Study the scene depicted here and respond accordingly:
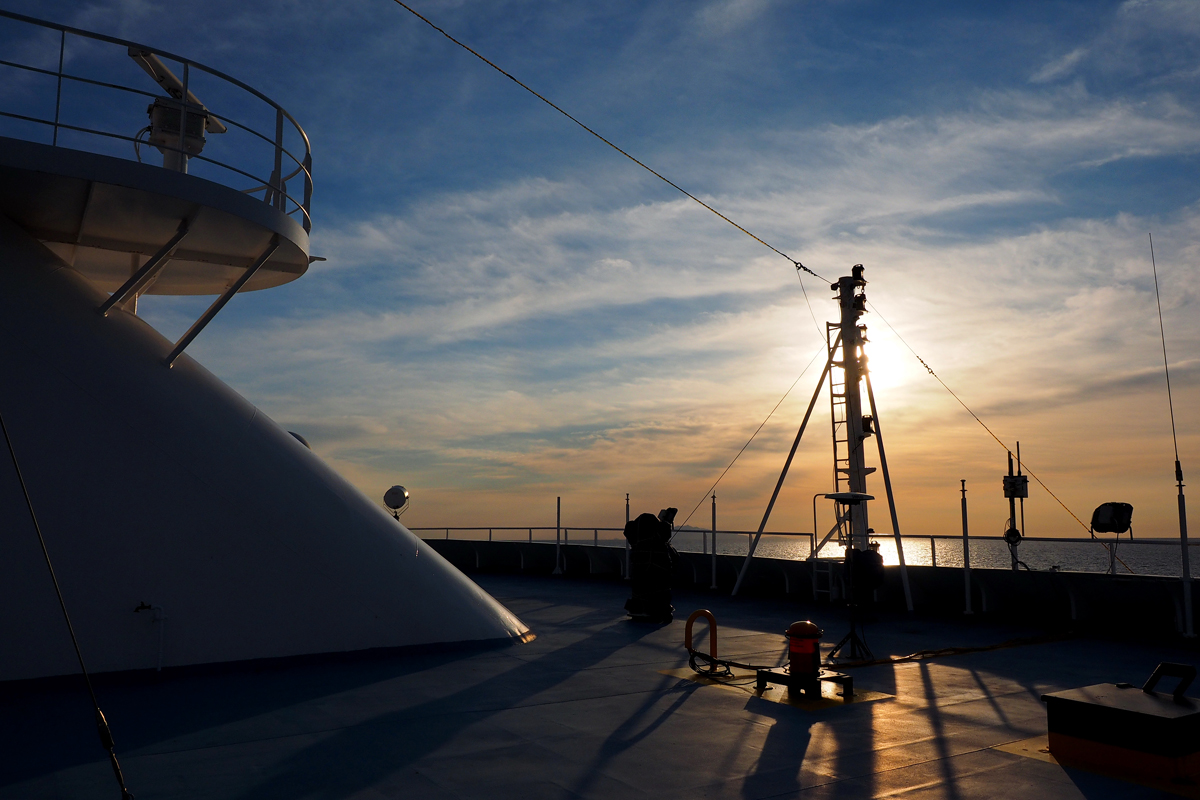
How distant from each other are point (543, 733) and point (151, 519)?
5.15 m

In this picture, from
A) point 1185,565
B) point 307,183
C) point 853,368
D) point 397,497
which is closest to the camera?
point 307,183

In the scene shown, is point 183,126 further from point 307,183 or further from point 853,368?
point 853,368

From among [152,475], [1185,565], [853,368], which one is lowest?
[1185,565]

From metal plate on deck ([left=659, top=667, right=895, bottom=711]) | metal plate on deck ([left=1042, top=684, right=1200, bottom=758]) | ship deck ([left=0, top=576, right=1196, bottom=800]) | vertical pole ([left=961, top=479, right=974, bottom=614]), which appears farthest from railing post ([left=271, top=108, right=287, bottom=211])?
vertical pole ([left=961, top=479, right=974, bottom=614])

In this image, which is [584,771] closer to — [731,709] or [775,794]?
[775,794]

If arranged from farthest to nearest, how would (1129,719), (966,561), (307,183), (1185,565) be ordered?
(966,561) < (1185,565) < (307,183) < (1129,719)

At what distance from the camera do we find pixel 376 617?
10.5 m

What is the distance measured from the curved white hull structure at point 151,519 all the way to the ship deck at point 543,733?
474 mm

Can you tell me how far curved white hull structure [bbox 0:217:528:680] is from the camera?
850 centimetres

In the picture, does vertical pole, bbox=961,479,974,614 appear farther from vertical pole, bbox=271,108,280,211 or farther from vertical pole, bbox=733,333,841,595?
vertical pole, bbox=271,108,280,211

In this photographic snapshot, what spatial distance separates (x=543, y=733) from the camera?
746 centimetres

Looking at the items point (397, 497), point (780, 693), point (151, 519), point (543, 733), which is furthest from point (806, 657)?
point (397, 497)

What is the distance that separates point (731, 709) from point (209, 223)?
27.9 ft

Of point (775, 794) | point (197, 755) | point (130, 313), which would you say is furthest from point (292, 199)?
point (775, 794)
